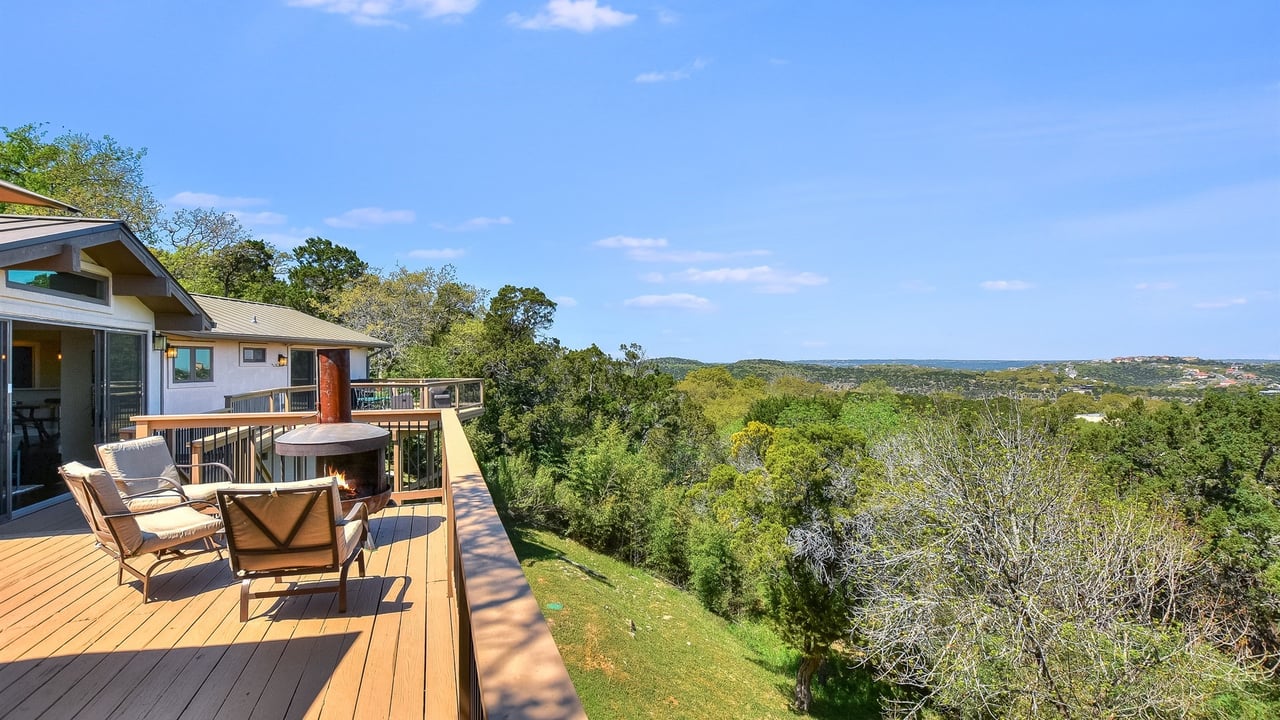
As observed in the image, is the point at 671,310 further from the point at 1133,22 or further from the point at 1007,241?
the point at 1133,22

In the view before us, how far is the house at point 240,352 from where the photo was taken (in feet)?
35.0

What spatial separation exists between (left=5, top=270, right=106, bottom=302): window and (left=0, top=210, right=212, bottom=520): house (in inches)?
0.5

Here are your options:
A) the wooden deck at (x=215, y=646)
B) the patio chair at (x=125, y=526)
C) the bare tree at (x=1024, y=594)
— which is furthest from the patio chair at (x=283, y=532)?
the bare tree at (x=1024, y=594)

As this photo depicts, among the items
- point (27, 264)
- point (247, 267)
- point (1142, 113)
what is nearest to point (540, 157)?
point (27, 264)

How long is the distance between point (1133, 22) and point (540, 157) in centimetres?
1592

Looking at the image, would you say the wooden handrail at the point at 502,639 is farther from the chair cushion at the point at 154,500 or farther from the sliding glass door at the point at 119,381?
the sliding glass door at the point at 119,381

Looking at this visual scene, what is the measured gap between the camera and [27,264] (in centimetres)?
577

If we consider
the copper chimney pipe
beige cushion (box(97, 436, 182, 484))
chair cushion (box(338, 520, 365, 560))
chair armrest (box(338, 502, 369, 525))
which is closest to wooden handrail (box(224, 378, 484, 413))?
beige cushion (box(97, 436, 182, 484))

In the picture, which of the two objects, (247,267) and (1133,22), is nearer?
(1133,22)

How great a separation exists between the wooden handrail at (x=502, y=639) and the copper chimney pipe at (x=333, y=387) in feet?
9.59

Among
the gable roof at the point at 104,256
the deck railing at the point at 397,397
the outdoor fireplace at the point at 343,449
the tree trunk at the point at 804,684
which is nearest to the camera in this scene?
the outdoor fireplace at the point at 343,449

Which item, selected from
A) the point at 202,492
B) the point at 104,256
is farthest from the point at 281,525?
the point at 104,256

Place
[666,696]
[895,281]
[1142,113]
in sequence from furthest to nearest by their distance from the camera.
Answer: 1. [895,281]
2. [1142,113]
3. [666,696]

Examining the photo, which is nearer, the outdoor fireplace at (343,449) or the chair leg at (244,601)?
the chair leg at (244,601)
